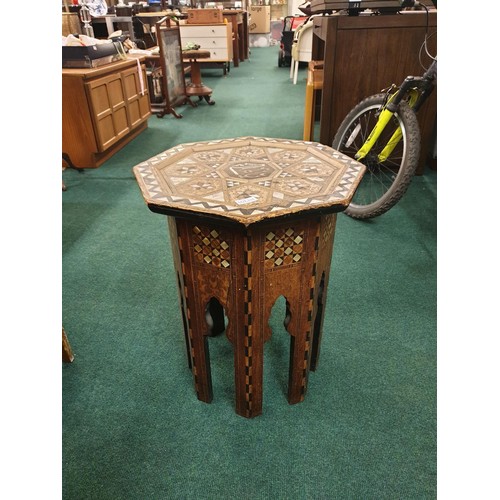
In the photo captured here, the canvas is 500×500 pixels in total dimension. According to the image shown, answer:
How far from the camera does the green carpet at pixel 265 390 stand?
3.34 ft

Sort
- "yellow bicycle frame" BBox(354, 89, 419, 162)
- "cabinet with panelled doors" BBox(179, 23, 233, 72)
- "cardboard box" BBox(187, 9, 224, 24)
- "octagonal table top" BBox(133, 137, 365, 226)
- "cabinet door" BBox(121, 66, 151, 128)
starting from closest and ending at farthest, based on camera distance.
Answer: "octagonal table top" BBox(133, 137, 365, 226)
"yellow bicycle frame" BBox(354, 89, 419, 162)
"cabinet door" BBox(121, 66, 151, 128)
"cardboard box" BBox(187, 9, 224, 24)
"cabinet with panelled doors" BBox(179, 23, 233, 72)

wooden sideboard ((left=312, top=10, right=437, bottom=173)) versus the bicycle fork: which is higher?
wooden sideboard ((left=312, top=10, right=437, bottom=173))

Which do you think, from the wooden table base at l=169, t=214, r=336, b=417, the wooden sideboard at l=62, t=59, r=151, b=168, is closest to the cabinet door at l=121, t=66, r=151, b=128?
the wooden sideboard at l=62, t=59, r=151, b=168

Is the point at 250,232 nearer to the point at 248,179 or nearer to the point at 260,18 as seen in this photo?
the point at 248,179

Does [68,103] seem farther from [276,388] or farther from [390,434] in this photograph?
[390,434]

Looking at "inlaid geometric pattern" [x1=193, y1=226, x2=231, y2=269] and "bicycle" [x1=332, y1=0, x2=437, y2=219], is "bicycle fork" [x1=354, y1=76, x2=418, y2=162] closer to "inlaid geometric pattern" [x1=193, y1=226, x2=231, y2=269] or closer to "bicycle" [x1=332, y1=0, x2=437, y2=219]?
"bicycle" [x1=332, y1=0, x2=437, y2=219]

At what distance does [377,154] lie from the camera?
2.42 m

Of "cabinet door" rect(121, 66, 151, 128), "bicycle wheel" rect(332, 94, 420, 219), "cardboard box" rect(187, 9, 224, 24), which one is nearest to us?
"bicycle wheel" rect(332, 94, 420, 219)

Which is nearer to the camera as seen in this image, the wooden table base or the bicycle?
the wooden table base

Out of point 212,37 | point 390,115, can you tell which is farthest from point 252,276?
point 212,37

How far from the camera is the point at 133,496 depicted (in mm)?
983

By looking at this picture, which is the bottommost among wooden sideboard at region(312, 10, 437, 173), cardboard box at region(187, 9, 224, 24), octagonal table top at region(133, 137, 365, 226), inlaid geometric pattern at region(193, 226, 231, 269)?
inlaid geometric pattern at region(193, 226, 231, 269)

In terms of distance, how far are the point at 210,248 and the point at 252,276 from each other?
4.6 inches

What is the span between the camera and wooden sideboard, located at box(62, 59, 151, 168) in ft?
9.11
